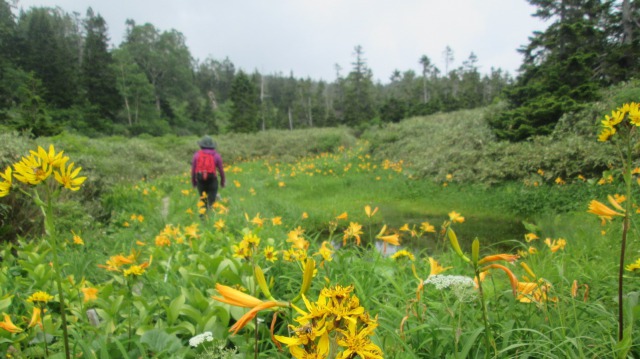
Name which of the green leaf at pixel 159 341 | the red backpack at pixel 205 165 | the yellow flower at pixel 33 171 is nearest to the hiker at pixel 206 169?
the red backpack at pixel 205 165

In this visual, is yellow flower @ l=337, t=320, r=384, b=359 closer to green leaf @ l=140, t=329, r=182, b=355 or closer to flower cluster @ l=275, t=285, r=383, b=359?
flower cluster @ l=275, t=285, r=383, b=359

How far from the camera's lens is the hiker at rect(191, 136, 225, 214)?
567 centimetres

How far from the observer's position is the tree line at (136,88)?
30.5 meters

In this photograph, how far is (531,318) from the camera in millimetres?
1394

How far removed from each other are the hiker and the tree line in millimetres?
16064

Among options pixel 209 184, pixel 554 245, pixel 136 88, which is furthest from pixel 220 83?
pixel 554 245

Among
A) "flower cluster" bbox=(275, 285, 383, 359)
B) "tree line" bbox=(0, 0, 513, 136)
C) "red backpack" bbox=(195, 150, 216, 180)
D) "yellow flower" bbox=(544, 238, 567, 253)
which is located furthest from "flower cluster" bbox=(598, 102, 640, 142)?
"tree line" bbox=(0, 0, 513, 136)

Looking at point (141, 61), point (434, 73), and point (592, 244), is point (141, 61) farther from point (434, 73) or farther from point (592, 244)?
point (592, 244)

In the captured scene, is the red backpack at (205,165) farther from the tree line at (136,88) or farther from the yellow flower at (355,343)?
the tree line at (136,88)

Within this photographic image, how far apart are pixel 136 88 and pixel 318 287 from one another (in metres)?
40.5

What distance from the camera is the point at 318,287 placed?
6.23ft

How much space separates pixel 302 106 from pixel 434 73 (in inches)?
848

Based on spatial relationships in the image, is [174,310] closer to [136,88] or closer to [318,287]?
[318,287]

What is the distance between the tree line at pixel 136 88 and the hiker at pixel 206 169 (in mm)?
16064
